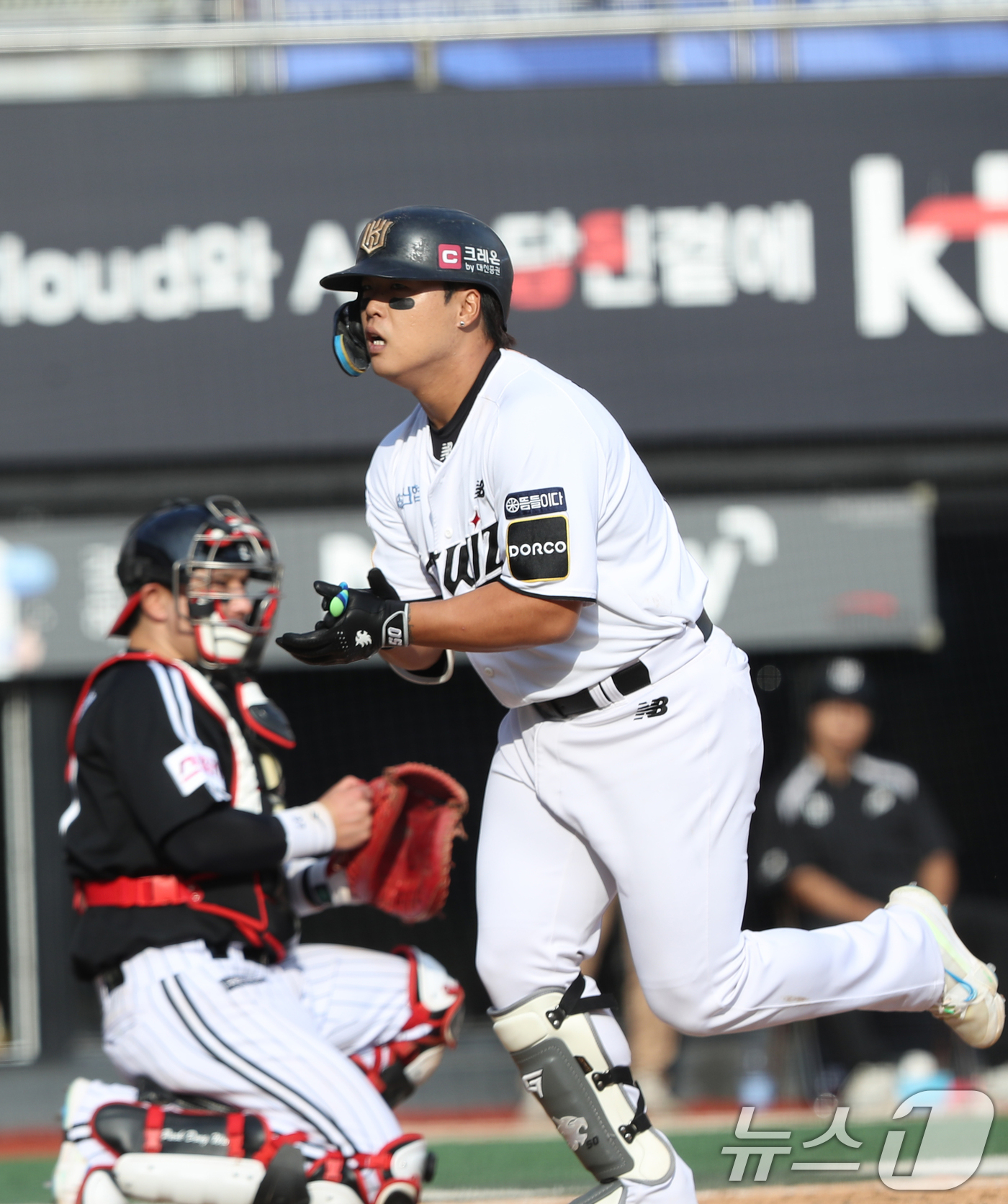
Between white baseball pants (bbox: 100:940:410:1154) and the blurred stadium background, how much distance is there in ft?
9.69

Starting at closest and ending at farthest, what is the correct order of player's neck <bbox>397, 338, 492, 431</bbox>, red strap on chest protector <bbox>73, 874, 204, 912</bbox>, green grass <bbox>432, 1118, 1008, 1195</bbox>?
1. player's neck <bbox>397, 338, 492, 431</bbox>
2. red strap on chest protector <bbox>73, 874, 204, 912</bbox>
3. green grass <bbox>432, 1118, 1008, 1195</bbox>

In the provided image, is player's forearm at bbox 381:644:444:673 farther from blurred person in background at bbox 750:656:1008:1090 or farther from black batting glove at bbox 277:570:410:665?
blurred person in background at bbox 750:656:1008:1090

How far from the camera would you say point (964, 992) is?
2.86 meters

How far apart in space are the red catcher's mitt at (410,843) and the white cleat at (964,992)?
0.98m

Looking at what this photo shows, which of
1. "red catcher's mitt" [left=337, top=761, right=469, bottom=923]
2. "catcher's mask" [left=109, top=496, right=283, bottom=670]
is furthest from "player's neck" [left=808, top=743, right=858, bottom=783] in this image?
"catcher's mask" [left=109, top=496, right=283, bottom=670]

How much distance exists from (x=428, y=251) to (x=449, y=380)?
0.75 ft

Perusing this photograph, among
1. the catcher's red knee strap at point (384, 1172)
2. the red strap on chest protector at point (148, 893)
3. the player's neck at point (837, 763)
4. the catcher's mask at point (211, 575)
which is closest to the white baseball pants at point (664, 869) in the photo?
the catcher's red knee strap at point (384, 1172)

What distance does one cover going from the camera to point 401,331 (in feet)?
8.59

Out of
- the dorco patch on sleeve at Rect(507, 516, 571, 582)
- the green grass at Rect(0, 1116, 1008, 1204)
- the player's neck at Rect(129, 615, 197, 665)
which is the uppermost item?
the dorco patch on sleeve at Rect(507, 516, 571, 582)

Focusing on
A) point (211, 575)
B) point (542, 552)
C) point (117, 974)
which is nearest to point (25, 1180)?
point (117, 974)

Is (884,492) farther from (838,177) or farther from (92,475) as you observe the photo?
(92,475)

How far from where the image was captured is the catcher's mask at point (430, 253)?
2570 mm

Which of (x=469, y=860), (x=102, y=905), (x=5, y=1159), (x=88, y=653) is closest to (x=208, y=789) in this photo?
(x=102, y=905)

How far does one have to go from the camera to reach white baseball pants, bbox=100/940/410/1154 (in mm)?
2922
